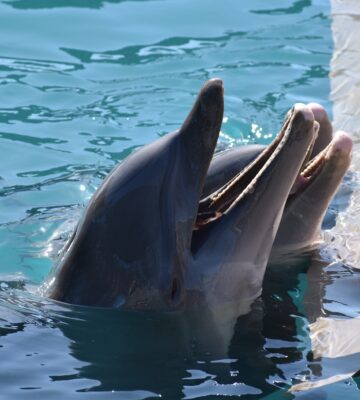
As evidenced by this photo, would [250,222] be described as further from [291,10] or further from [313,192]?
[291,10]

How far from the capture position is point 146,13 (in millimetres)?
12562

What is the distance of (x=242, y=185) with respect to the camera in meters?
6.08

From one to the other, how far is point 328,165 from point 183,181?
123 centimetres

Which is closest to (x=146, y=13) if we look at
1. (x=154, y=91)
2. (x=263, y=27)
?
(x=263, y=27)

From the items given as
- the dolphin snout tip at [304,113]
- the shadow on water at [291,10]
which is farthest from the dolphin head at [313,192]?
the shadow on water at [291,10]

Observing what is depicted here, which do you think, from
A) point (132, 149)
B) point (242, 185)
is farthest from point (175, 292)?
point (132, 149)

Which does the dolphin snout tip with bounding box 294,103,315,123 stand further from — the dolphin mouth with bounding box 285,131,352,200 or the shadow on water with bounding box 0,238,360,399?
the shadow on water with bounding box 0,238,360,399

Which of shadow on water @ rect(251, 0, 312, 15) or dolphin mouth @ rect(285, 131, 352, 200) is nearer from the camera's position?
dolphin mouth @ rect(285, 131, 352, 200)

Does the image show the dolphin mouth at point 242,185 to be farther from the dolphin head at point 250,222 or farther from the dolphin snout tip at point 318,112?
the dolphin snout tip at point 318,112

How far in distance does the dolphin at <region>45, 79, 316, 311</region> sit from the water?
0.51ft

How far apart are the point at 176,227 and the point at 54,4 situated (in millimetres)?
7449

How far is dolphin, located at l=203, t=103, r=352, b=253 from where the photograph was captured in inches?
261

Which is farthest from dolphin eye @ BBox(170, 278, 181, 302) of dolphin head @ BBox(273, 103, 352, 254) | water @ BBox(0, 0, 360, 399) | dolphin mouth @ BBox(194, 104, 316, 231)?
dolphin head @ BBox(273, 103, 352, 254)

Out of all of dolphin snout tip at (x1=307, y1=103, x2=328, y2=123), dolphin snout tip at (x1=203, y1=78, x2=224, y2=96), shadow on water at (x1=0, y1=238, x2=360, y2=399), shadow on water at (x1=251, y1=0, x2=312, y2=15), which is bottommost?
shadow on water at (x1=0, y1=238, x2=360, y2=399)
